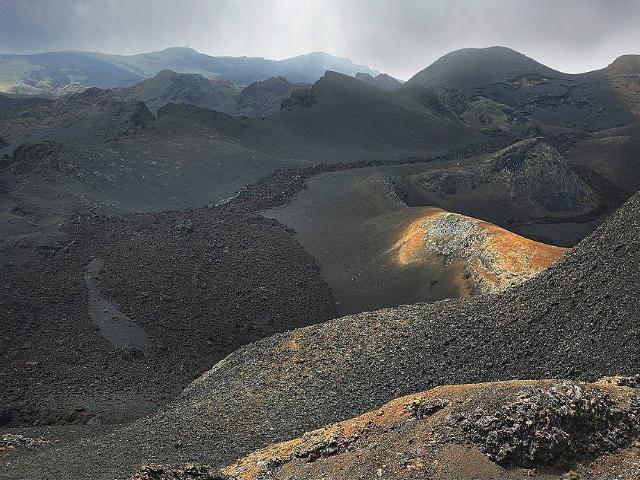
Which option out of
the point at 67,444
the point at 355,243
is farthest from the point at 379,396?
the point at 355,243

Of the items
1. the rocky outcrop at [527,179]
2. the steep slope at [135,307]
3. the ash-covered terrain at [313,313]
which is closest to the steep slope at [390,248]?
the ash-covered terrain at [313,313]

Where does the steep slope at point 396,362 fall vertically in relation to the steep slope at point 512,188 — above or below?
below

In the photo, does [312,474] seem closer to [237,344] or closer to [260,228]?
[237,344]

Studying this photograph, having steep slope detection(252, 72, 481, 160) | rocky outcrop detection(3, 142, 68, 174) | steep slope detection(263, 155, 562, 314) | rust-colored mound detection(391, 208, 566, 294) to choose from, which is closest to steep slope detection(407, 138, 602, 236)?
steep slope detection(263, 155, 562, 314)

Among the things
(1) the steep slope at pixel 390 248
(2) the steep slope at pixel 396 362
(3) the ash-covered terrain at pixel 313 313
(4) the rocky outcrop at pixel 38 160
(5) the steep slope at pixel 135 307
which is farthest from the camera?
(4) the rocky outcrop at pixel 38 160

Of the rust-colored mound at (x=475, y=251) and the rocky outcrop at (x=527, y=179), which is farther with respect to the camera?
the rocky outcrop at (x=527, y=179)

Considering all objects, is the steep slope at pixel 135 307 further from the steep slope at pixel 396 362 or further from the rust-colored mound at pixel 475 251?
the rust-colored mound at pixel 475 251

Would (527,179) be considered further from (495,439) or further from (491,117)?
(491,117)

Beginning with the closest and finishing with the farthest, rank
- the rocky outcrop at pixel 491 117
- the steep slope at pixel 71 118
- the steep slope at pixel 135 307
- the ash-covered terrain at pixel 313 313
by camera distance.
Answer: the ash-covered terrain at pixel 313 313 < the steep slope at pixel 135 307 < the steep slope at pixel 71 118 < the rocky outcrop at pixel 491 117
